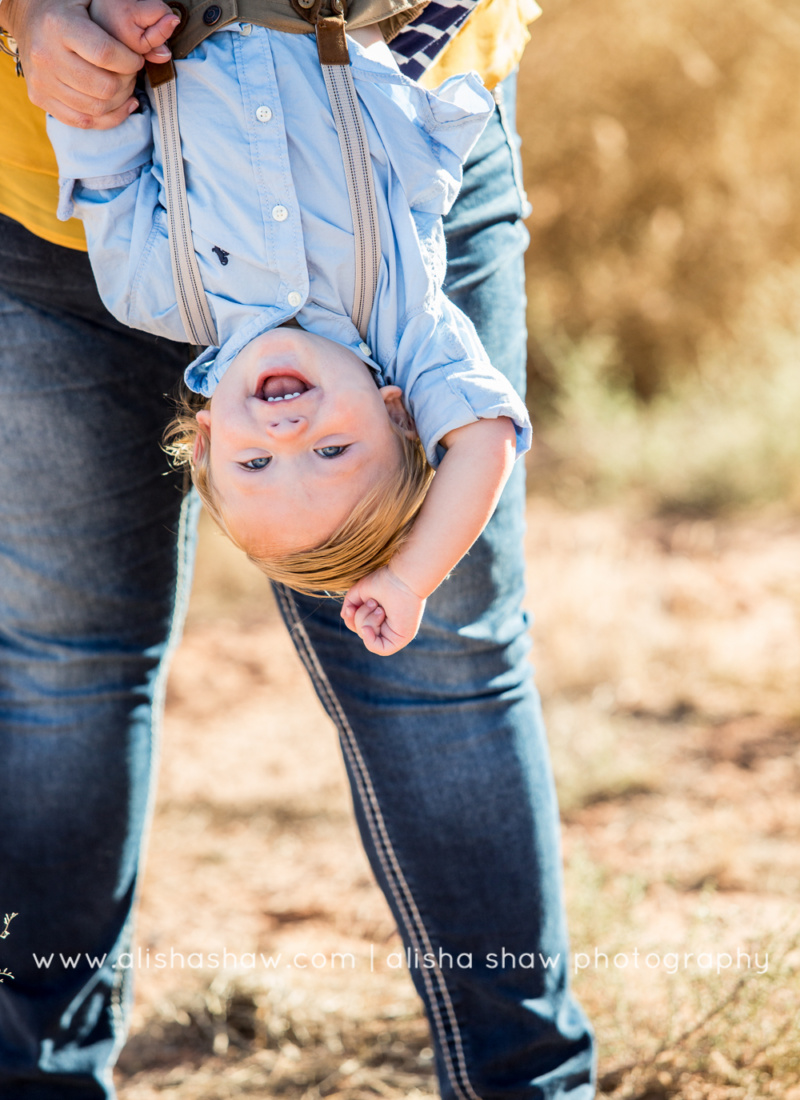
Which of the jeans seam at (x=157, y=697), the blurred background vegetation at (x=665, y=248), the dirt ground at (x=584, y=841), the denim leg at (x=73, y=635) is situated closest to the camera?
the denim leg at (x=73, y=635)

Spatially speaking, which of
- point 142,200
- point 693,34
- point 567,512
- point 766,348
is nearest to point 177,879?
point 142,200

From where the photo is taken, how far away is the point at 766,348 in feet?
12.7

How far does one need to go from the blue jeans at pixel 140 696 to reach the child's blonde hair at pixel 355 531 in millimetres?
123

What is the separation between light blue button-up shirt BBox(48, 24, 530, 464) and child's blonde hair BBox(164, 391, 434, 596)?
6cm

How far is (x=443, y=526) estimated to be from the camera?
42.6 inches

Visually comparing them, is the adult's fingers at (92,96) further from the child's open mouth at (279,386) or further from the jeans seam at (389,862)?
the jeans seam at (389,862)

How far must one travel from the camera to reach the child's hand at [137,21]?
1.08m

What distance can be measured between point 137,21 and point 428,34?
0.31 m

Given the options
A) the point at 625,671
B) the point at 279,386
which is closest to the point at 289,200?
the point at 279,386

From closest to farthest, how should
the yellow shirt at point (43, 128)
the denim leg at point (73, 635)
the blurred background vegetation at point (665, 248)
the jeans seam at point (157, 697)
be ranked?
the yellow shirt at point (43, 128) → the denim leg at point (73, 635) → the jeans seam at point (157, 697) → the blurred background vegetation at point (665, 248)

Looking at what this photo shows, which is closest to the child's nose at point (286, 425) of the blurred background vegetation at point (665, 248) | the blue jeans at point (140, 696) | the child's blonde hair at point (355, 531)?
the child's blonde hair at point (355, 531)

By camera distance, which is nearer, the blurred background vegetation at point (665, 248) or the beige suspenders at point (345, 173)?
the beige suspenders at point (345, 173)

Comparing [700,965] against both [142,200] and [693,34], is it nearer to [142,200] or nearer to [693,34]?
[142,200]

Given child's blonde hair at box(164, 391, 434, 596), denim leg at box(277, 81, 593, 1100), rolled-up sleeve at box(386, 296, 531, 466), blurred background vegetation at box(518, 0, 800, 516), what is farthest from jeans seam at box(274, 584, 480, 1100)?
blurred background vegetation at box(518, 0, 800, 516)
